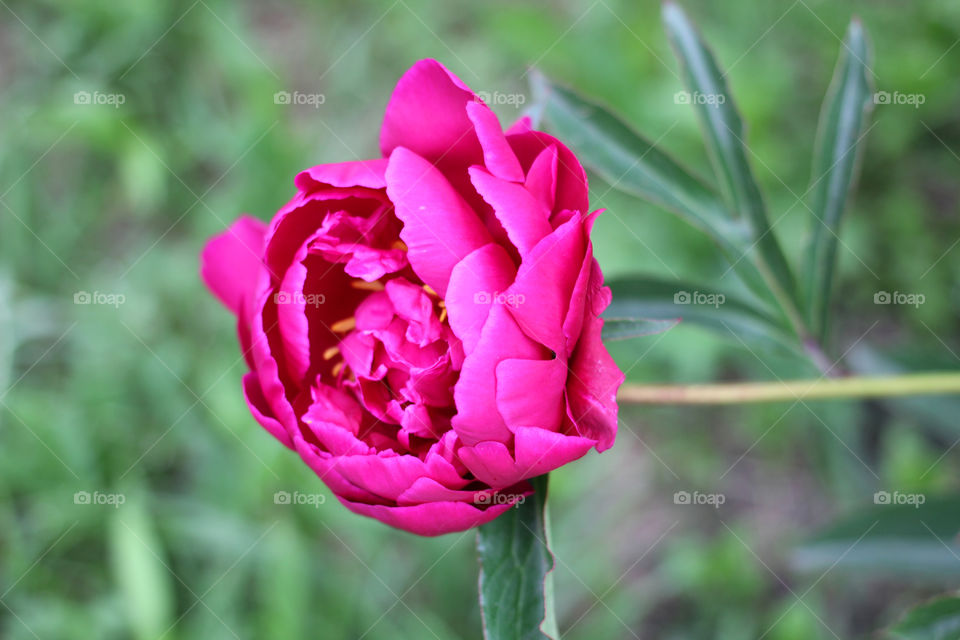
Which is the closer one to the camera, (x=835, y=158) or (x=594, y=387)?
(x=594, y=387)

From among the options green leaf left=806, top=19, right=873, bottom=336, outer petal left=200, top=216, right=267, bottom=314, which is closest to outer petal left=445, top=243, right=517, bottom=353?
outer petal left=200, top=216, right=267, bottom=314

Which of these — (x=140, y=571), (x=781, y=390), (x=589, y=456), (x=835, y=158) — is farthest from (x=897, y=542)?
(x=140, y=571)

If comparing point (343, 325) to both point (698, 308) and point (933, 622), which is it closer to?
point (698, 308)

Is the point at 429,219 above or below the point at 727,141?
below

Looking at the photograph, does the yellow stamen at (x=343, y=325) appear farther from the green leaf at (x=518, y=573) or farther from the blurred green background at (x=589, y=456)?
the blurred green background at (x=589, y=456)

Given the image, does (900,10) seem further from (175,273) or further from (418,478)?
(175,273)

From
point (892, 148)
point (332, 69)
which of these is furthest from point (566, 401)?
point (332, 69)
